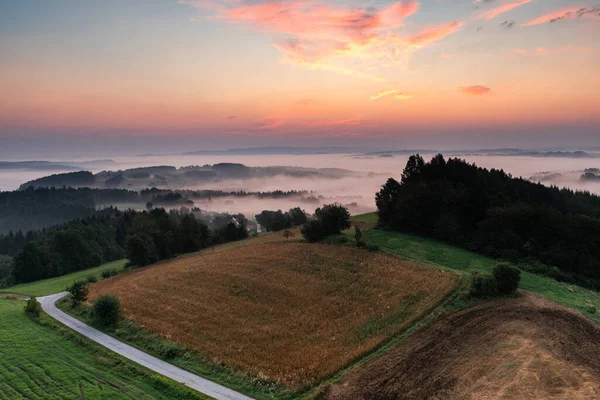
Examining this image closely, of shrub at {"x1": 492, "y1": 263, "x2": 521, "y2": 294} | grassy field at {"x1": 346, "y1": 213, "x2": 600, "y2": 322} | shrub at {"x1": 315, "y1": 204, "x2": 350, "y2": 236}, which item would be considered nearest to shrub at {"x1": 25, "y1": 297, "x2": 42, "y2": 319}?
shrub at {"x1": 315, "y1": 204, "x2": 350, "y2": 236}

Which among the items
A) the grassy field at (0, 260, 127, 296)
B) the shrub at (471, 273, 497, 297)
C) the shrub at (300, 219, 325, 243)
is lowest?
the grassy field at (0, 260, 127, 296)

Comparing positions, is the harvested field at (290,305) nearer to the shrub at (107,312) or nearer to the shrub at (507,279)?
the shrub at (107,312)

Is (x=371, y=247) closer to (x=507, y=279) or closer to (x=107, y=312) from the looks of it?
(x=507, y=279)

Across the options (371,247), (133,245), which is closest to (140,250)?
(133,245)

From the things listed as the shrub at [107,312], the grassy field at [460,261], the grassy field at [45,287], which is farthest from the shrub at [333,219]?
the grassy field at [45,287]

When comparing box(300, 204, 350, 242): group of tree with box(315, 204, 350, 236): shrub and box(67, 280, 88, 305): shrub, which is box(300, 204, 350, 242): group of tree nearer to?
box(315, 204, 350, 236): shrub

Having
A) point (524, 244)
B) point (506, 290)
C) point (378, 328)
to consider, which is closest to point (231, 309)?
point (378, 328)
